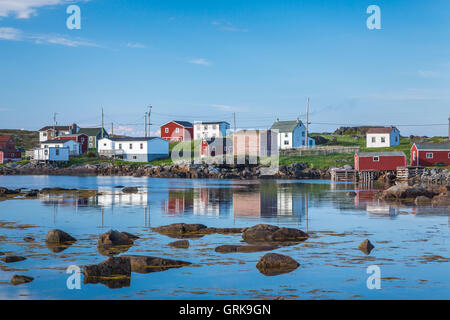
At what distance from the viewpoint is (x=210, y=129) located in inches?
4488

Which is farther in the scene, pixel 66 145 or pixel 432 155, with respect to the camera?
pixel 66 145

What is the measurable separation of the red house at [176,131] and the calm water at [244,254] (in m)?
81.5

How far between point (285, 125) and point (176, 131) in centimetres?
2528

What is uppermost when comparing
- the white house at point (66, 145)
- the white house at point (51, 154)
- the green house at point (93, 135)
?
the green house at point (93, 135)

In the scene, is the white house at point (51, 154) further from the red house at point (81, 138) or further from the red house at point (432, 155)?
the red house at point (432, 155)

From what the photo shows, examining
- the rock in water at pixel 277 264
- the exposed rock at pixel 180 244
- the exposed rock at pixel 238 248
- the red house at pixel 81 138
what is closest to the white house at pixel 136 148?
the red house at pixel 81 138

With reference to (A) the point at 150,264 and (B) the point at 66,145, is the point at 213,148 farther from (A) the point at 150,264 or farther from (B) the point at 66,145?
(A) the point at 150,264

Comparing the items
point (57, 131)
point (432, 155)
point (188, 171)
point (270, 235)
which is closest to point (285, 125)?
point (188, 171)

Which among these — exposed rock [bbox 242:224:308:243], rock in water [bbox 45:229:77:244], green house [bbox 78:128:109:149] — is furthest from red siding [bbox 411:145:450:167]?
green house [bbox 78:128:109:149]

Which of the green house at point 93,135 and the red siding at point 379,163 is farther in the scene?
the green house at point 93,135

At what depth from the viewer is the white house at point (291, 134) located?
101 meters

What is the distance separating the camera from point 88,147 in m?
122

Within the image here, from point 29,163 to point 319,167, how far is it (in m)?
60.2
